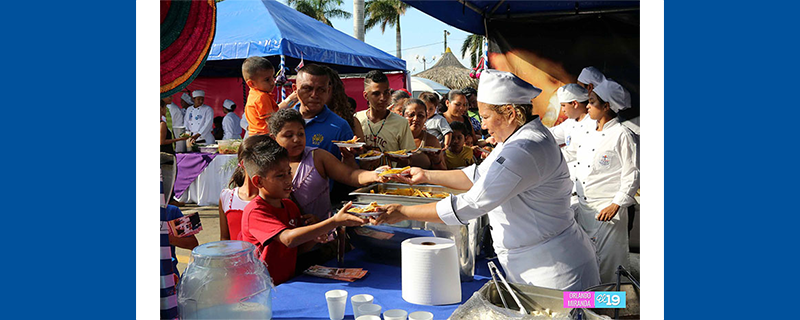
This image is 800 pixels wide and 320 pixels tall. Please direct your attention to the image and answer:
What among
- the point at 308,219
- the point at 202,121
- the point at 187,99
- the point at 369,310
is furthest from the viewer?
the point at 187,99

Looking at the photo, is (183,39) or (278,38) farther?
(278,38)

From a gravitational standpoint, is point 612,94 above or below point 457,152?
above

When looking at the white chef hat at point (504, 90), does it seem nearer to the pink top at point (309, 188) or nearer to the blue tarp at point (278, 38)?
the pink top at point (309, 188)

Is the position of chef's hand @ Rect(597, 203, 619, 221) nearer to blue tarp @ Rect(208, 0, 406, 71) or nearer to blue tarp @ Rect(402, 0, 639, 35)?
blue tarp @ Rect(402, 0, 639, 35)

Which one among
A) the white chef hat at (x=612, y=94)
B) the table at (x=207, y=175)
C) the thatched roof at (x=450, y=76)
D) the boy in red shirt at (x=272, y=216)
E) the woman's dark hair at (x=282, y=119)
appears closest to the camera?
the boy in red shirt at (x=272, y=216)

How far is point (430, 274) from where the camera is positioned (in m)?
1.77

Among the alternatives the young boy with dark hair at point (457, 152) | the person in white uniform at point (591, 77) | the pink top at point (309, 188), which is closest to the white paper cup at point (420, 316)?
the pink top at point (309, 188)

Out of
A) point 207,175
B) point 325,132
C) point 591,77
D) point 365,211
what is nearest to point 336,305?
point 365,211

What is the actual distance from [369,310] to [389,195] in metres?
0.89

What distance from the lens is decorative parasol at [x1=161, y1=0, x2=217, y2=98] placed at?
5.45ft

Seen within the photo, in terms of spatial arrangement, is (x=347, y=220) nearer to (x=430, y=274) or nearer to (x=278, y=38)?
(x=430, y=274)

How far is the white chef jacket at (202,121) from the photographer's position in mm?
7898

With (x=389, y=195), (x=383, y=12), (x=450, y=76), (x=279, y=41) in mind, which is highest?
(x=383, y=12)

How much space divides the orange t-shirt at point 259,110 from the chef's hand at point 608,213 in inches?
93.5
